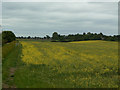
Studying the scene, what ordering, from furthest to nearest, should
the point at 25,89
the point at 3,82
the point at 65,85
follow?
the point at 3,82
the point at 65,85
the point at 25,89

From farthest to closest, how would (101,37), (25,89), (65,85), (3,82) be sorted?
(101,37) < (3,82) < (65,85) < (25,89)

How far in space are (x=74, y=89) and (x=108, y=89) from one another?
2.20 metres

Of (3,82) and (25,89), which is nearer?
(25,89)

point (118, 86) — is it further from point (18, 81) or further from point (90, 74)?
point (18, 81)

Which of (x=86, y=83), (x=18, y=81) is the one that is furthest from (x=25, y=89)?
(x=86, y=83)

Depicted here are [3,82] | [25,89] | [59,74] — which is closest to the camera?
[25,89]

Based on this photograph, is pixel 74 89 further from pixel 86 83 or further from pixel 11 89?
pixel 11 89

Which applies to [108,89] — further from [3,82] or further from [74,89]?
[3,82]

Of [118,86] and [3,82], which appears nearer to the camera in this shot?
[118,86]

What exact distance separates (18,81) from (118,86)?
23.0 feet

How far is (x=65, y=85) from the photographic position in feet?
45.0

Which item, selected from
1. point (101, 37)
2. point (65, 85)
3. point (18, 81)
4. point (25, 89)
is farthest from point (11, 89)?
point (101, 37)

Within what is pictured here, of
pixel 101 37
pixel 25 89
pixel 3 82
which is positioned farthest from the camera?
pixel 101 37

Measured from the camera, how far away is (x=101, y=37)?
168500 mm
